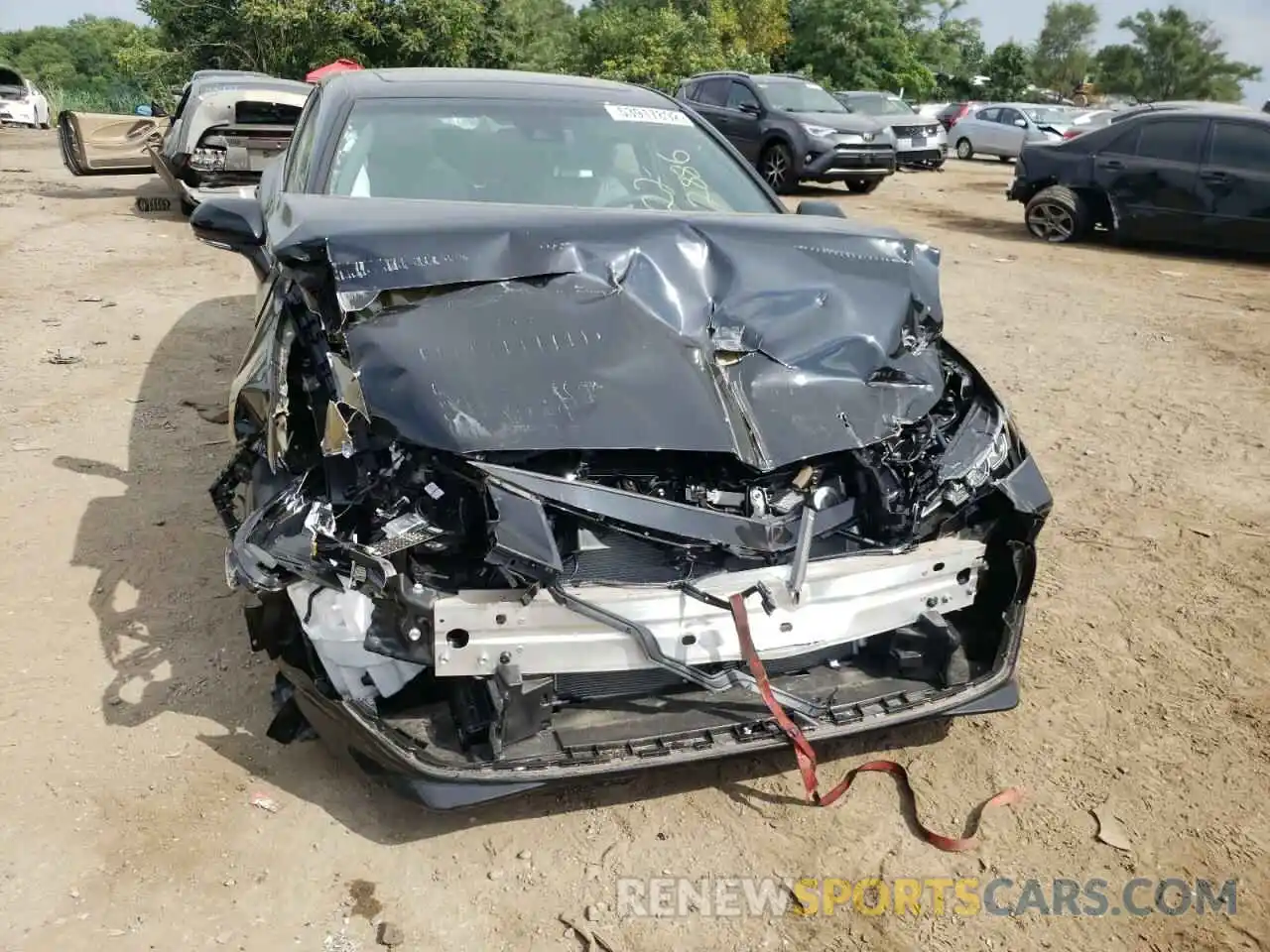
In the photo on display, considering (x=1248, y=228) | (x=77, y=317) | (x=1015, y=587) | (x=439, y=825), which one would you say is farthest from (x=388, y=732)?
(x=1248, y=228)

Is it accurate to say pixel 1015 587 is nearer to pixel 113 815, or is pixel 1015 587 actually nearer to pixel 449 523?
pixel 449 523

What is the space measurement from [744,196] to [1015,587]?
1.88m

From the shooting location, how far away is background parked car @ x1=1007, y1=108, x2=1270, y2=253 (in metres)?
9.81

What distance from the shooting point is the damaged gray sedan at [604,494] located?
2.38 meters

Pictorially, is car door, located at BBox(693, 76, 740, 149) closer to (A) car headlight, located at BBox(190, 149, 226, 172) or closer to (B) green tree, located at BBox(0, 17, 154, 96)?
(A) car headlight, located at BBox(190, 149, 226, 172)

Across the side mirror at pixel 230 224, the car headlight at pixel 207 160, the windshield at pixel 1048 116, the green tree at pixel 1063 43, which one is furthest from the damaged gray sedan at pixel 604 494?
the green tree at pixel 1063 43

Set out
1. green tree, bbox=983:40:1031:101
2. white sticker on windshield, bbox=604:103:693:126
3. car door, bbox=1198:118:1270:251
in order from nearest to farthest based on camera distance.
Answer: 1. white sticker on windshield, bbox=604:103:693:126
2. car door, bbox=1198:118:1270:251
3. green tree, bbox=983:40:1031:101

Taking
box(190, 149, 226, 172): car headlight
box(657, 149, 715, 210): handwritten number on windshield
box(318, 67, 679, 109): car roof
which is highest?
box(318, 67, 679, 109): car roof

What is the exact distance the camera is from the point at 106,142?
985cm

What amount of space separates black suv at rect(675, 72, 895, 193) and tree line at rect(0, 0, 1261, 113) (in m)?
12.6

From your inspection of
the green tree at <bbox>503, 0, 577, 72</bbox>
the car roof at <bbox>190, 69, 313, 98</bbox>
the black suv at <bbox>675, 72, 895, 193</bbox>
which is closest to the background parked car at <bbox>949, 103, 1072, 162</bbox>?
the black suv at <bbox>675, 72, 895, 193</bbox>

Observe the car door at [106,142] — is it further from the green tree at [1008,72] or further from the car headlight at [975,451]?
Answer: the green tree at [1008,72]

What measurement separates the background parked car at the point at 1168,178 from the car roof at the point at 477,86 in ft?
25.5

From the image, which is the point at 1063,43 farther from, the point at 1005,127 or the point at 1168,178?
the point at 1168,178
